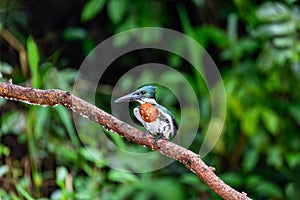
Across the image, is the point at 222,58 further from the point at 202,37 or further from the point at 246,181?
the point at 246,181

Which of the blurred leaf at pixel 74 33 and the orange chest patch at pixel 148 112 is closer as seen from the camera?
the orange chest patch at pixel 148 112

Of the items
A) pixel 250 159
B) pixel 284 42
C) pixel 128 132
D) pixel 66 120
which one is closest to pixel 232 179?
pixel 250 159

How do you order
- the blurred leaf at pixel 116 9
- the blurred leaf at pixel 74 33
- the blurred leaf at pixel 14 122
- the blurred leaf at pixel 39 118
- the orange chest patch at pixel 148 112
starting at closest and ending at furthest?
1. the orange chest patch at pixel 148 112
2. the blurred leaf at pixel 39 118
3. the blurred leaf at pixel 14 122
4. the blurred leaf at pixel 116 9
5. the blurred leaf at pixel 74 33

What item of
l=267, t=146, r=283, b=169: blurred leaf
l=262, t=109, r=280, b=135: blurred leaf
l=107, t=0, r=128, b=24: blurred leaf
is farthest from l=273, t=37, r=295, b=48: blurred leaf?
l=107, t=0, r=128, b=24: blurred leaf

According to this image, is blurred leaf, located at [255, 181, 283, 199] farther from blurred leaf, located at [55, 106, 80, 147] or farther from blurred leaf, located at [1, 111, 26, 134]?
blurred leaf, located at [1, 111, 26, 134]

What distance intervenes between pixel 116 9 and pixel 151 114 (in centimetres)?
89

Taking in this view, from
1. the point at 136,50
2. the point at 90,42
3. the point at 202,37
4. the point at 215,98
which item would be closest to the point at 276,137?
the point at 215,98

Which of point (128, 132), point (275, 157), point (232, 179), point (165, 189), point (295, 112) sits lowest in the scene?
point (128, 132)

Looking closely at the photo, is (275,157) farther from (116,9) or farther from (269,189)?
(116,9)

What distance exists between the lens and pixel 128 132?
635 mm

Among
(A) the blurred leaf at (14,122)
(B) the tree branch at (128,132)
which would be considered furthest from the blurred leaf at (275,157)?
(B) the tree branch at (128,132)

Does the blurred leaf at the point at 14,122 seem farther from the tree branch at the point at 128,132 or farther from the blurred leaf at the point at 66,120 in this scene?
the tree branch at the point at 128,132

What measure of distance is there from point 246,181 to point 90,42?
1.86 feet

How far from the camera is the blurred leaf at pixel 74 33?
157 cm
